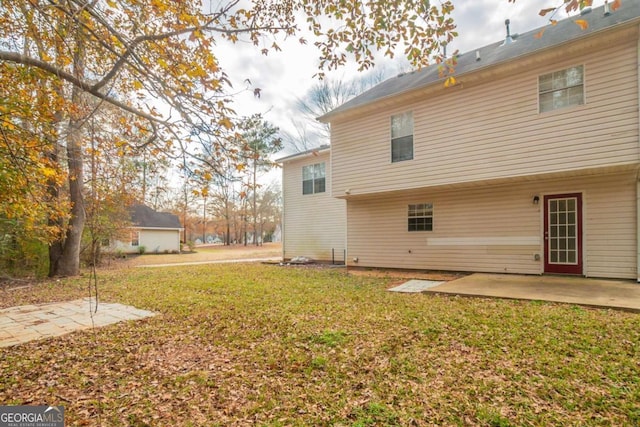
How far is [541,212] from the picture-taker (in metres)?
7.46

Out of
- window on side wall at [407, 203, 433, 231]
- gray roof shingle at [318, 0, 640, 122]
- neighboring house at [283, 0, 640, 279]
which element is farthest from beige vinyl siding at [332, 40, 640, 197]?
window on side wall at [407, 203, 433, 231]

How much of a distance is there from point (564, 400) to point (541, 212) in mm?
6343

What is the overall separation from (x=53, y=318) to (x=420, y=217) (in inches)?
341

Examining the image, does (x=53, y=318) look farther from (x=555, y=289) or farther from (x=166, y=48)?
(x=555, y=289)

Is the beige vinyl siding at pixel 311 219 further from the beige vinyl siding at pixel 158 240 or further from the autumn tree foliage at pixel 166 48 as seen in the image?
the beige vinyl siding at pixel 158 240

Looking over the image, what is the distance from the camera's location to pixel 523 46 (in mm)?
7551

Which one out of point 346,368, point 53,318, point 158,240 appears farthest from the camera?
point 158,240

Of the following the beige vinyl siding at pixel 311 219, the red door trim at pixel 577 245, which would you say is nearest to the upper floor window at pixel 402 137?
the red door trim at pixel 577 245

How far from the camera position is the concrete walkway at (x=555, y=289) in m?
4.86

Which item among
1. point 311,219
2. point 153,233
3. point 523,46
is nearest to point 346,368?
point 523,46

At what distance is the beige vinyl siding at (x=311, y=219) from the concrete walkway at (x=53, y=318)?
26.5 feet

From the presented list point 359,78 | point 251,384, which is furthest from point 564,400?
point 359,78

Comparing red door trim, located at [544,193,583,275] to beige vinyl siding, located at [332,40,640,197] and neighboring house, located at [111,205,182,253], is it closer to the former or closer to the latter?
beige vinyl siding, located at [332,40,640,197]

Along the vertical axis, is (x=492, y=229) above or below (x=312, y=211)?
below
